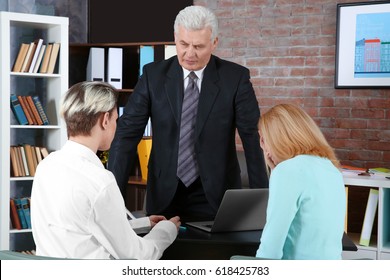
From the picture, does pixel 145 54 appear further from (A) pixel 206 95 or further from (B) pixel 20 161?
(A) pixel 206 95

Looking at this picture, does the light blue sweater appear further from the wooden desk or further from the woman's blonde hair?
the wooden desk

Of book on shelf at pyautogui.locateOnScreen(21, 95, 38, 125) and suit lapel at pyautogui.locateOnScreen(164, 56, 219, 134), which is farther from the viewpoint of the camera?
book on shelf at pyautogui.locateOnScreen(21, 95, 38, 125)

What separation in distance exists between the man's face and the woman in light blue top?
2.41 feet

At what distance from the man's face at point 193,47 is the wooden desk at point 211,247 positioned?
693mm

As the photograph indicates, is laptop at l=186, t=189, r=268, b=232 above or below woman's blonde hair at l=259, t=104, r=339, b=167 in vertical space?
below

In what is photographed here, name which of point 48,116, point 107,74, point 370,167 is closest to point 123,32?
point 107,74

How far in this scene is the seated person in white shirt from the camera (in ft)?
5.29

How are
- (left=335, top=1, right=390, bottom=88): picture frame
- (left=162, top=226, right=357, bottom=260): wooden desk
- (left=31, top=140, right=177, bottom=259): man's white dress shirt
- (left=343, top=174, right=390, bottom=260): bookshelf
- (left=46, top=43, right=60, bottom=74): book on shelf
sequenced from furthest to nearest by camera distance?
(left=46, top=43, right=60, bottom=74): book on shelf
(left=335, top=1, right=390, bottom=88): picture frame
(left=343, top=174, right=390, bottom=260): bookshelf
(left=162, top=226, right=357, bottom=260): wooden desk
(left=31, top=140, right=177, bottom=259): man's white dress shirt

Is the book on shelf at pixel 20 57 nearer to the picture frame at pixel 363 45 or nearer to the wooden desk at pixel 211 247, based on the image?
the picture frame at pixel 363 45

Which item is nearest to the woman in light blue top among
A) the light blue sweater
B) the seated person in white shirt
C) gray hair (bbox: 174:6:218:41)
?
the light blue sweater
